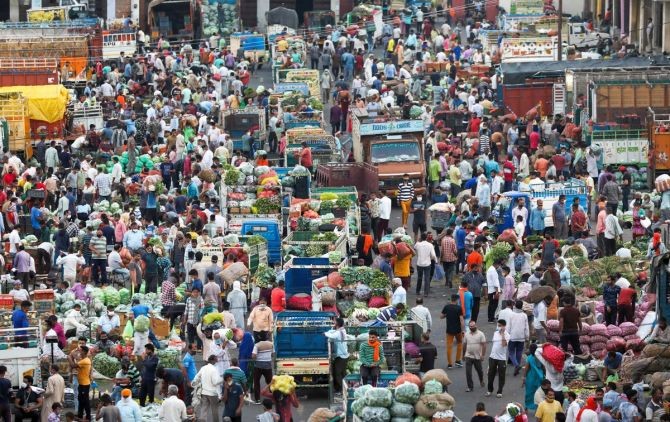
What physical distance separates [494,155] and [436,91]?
→ 907 centimetres

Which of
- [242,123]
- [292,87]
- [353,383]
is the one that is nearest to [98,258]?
[353,383]

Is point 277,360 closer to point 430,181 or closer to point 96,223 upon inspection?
point 96,223

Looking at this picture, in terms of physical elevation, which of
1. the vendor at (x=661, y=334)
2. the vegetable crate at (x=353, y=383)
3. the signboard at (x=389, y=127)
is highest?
the signboard at (x=389, y=127)

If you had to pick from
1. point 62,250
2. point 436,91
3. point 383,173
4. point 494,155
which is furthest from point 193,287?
point 436,91

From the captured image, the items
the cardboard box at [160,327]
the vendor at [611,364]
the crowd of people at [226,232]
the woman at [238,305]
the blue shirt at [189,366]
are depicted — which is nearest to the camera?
the crowd of people at [226,232]

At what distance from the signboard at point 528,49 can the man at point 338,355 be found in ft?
97.3

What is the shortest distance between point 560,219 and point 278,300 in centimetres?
777

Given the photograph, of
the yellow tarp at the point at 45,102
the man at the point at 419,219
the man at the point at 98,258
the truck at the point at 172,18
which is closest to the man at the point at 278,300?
the man at the point at 98,258

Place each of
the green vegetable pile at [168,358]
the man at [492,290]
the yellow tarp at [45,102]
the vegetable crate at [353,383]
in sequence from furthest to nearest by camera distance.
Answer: the yellow tarp at [45,102] < the man at [492,290] < the green vegetable pile at [168,358] < the vegetable crate at [353,383]

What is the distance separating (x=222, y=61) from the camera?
6256 cm

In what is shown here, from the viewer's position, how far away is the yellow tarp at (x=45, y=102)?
50750mm

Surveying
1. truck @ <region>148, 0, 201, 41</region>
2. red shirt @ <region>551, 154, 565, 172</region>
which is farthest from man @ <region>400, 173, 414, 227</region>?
truck @ <region>148, 0, 201, 41</region>

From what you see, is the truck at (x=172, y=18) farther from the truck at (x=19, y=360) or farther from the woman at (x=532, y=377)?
the woman at (x=532, y=377)

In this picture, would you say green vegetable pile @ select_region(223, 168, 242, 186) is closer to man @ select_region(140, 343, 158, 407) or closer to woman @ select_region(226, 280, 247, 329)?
woman @ select_region(226, 280, 247, 329)
